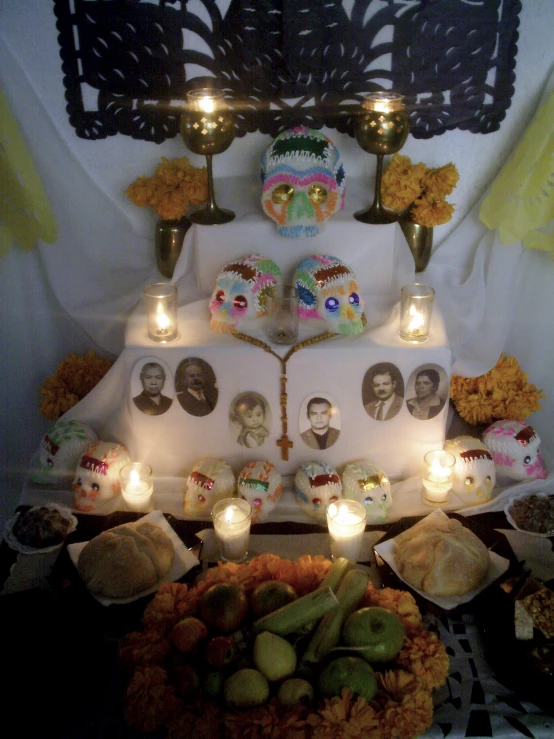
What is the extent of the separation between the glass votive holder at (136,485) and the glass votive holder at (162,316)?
0.38 metres

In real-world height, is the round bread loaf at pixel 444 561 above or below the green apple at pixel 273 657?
below

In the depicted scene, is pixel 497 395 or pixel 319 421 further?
pixel 497 395

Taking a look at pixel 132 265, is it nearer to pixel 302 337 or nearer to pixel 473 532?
pixel 302 337

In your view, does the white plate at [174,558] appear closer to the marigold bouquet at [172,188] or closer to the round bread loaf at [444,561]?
the round bread loaf at [444,561]

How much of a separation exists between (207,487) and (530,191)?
1.37 meters

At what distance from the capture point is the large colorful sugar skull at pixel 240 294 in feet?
6.42

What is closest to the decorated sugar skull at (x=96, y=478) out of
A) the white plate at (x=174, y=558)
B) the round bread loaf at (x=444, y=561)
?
the white plate at (x=174, y=558)

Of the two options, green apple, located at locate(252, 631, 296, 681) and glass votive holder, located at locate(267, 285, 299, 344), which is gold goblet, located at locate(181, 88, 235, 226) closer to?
glass votive holder, located at locate(267, 285, 299, 344)

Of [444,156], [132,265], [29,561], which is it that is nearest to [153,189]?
[132,265]

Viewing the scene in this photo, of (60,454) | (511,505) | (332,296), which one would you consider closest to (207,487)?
(60,454)

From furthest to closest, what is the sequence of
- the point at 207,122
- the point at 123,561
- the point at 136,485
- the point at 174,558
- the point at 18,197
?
the point at 18,197
the point at 207,122
the point at 136,485
the point at 174,558
the point at 123,561

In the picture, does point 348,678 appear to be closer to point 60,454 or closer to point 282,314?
point 282,314

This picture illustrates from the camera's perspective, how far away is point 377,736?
4.14ft

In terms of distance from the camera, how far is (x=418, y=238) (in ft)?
7.43
